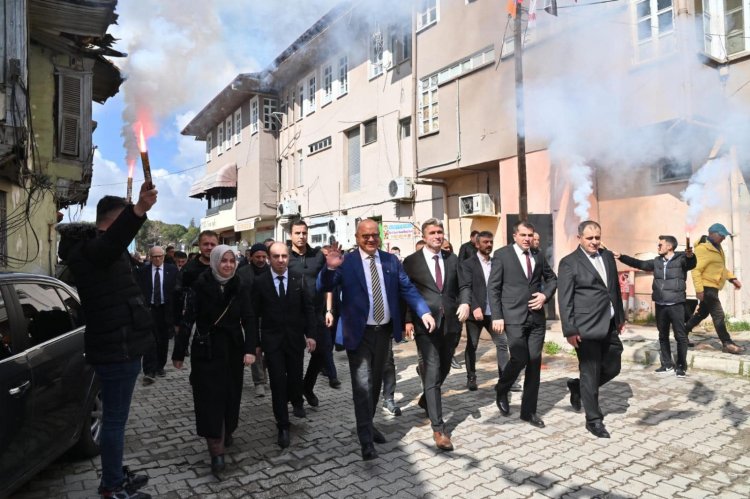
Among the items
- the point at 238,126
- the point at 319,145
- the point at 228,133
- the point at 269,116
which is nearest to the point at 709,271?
the point at 319,145

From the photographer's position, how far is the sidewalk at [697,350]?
654 cm

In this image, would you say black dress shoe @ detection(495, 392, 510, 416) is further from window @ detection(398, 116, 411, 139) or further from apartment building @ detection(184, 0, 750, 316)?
window @ detection(398, 116, 411, 139)

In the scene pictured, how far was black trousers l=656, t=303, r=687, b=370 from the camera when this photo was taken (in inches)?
252

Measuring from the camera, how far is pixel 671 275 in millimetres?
6477

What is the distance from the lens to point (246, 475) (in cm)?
376

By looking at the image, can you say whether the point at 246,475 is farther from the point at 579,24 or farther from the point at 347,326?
the point at 579,24

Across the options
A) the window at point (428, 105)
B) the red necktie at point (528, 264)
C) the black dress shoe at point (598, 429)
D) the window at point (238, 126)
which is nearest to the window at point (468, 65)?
the window at point (428, 105)

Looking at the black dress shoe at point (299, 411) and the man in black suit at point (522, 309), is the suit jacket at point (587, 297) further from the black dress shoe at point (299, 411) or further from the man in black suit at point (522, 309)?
the black dress shoe at point (299, 411)

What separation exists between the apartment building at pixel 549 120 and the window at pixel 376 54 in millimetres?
94

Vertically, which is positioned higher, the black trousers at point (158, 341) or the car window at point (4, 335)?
the car window at point (4, 335)

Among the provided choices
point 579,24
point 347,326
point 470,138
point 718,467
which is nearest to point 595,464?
point 718,467

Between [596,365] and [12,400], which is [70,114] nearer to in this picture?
[12,400]

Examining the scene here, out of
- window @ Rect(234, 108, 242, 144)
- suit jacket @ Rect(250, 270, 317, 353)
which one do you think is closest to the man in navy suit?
suit jacket @ Rect(250, 270, 317, 353)

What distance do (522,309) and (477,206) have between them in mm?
8688
